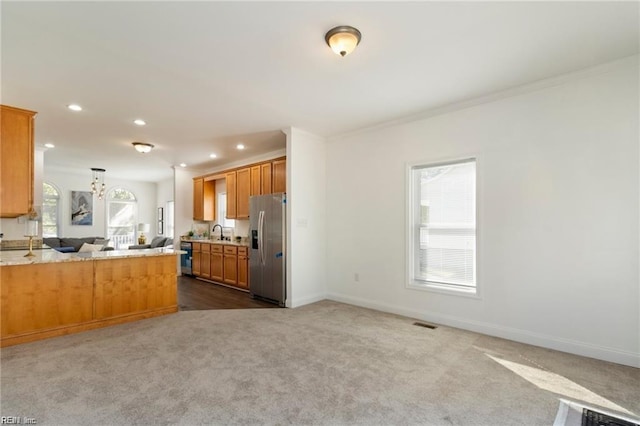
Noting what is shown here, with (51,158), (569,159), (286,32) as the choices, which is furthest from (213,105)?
(51,158)

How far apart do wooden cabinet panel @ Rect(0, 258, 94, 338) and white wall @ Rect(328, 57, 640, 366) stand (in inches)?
158

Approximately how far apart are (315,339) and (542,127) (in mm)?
3326

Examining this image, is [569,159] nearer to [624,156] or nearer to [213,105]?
[624,156]

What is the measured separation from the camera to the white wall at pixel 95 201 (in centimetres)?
867

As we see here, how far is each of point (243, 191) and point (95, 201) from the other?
5.82 m

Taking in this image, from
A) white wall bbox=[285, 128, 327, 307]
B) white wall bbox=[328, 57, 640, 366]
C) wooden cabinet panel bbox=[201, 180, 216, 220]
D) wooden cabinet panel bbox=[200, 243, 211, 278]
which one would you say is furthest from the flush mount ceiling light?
wooden cabinet panel bbox=[201, 180, 216, 220]

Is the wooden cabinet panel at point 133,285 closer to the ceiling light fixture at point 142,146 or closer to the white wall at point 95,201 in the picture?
the ceiling light fixture at point 142,146

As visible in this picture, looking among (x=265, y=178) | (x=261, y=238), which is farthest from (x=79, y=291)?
(x=265, y=178)

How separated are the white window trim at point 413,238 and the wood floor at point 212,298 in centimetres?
219

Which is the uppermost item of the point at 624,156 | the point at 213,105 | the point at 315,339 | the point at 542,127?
the point at 213,105

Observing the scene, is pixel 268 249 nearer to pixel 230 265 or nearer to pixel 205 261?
pixel 230 265

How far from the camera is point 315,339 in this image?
340 centimetres

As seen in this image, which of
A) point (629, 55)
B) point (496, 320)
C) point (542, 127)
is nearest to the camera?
point (629, 55)

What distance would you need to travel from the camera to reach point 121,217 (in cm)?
995
